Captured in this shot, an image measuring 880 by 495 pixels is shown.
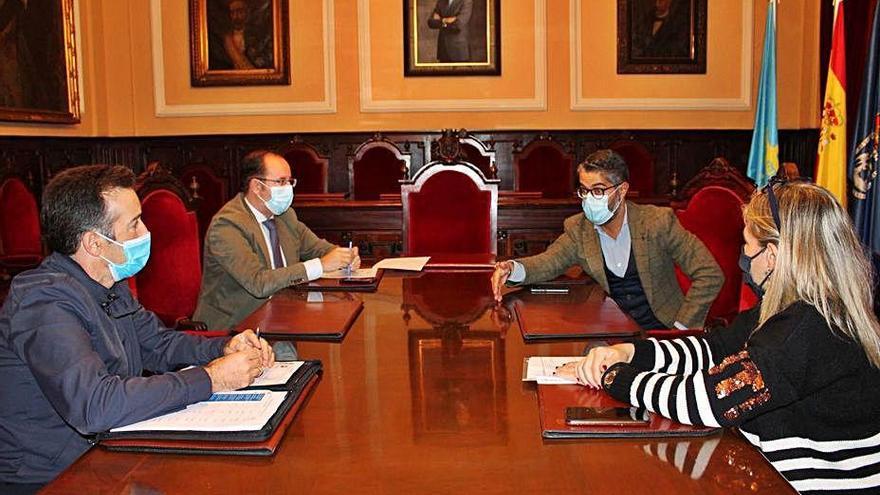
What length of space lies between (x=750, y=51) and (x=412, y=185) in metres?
4.94

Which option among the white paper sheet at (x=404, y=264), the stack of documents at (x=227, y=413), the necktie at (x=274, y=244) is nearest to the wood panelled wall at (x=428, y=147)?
the white paper sheet at (x=404, y=264)

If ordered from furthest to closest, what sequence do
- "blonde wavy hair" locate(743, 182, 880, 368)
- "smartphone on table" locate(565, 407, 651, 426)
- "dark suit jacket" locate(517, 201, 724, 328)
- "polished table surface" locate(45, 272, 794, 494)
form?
1. "dark suit jacket" locate(517, 201, 724, 328)
2. "blonde wavy hair" locate(743, 182, 880, 368)
3. "smartphone on table" locate(565, 407, 651, 426)
4. "polished table surface" locate(45, 272, 794, 494)

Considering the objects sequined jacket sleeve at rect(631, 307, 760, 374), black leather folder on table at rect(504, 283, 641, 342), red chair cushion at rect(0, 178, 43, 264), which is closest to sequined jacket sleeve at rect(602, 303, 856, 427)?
sequined jacket sleeve at rect(631, 307, 760, 374)

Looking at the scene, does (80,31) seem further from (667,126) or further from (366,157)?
(667,126)

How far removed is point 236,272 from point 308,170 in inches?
199

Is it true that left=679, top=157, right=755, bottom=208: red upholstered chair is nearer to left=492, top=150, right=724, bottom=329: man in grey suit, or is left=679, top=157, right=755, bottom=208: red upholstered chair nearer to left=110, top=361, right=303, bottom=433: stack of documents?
left=492, top=150, right=724, bottom=329: man in grey suit

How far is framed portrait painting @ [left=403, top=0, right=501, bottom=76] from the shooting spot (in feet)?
27.5

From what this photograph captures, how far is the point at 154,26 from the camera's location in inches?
338

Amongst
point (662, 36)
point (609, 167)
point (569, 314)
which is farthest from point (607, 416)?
point (662, 36)

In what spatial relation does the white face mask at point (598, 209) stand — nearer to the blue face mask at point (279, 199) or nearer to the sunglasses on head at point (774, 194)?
the blue face mask at point (279, 199)

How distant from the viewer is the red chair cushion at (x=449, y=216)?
4.62m

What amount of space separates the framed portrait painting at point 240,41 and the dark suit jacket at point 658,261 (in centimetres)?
554

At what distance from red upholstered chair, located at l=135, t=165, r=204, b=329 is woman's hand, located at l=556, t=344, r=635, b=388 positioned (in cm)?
194

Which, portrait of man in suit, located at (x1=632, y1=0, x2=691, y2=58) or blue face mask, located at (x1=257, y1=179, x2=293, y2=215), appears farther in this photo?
portrait of man in suit, located at (x1=632, y1=0, x2=691, y2=58)
